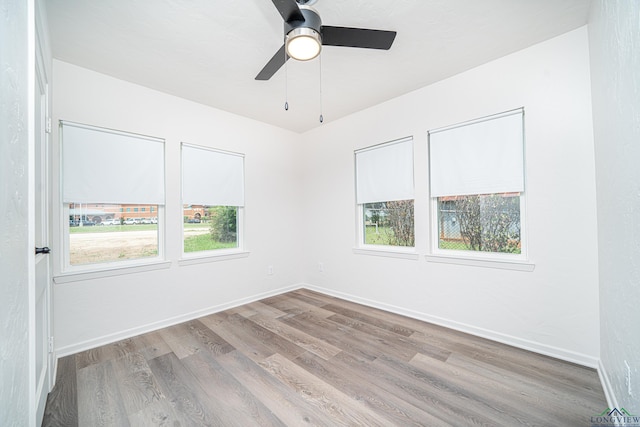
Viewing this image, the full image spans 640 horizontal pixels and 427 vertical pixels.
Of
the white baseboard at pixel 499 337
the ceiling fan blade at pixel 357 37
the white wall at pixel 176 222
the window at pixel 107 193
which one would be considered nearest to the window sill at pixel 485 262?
the white baseboard at pixel 499 337

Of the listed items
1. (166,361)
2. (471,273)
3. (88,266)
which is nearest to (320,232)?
(471,273)

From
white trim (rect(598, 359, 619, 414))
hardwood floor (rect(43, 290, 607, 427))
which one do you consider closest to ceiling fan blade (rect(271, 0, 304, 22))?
hardwood floor (rect(43, 290, 607, 427))

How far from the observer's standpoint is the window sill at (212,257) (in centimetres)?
316

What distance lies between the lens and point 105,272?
261cm

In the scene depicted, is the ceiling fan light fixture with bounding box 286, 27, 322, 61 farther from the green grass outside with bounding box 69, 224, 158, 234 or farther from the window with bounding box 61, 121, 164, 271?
the green grass outside with bounding box 69, 224, 158, 234

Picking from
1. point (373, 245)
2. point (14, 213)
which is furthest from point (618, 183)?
point (14, 213)

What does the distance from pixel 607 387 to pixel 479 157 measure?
6.47 feet

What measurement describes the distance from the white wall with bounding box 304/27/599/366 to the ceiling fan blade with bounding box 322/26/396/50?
4.72 ft

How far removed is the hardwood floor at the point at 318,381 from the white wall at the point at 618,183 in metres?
0.48

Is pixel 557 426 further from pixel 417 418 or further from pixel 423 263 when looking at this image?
pixel 423 263

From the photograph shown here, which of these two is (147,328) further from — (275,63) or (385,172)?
(385,172)

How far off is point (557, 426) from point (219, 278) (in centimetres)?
335

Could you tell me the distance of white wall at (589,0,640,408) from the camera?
4.06ft

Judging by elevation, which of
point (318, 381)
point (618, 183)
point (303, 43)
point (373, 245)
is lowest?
point (318, 381)
